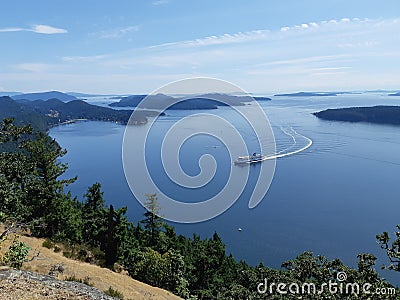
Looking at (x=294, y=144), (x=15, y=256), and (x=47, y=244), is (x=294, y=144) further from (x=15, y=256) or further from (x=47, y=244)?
(x=15, y=256)

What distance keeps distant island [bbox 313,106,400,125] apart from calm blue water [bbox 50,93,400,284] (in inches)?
732

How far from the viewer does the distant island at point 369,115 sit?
235 ft

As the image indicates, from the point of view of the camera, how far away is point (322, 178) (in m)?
37.1

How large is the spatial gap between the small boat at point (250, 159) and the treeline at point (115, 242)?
1067 inches

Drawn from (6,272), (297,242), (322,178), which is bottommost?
(297,242)

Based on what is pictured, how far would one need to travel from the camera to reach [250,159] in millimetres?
43406

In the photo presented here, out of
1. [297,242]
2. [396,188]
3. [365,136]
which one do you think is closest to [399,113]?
[365,136]

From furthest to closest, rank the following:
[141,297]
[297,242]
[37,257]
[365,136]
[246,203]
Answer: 1. [365,136]
2. [246,203]
3. [297,242]
4. [37,257]
5. [141,297]

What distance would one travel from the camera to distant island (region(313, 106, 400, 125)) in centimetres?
7175

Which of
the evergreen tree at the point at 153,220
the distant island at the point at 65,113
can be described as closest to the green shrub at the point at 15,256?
the evergreen tree at the point at 153,220

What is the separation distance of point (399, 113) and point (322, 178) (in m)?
44.5

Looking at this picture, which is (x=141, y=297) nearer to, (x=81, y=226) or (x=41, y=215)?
(x=41, y=215)

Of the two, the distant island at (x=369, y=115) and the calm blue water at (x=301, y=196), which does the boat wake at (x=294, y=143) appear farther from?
the distant island at (x=369, y=115)

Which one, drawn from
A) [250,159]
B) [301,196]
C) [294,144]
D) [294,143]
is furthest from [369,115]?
[301,196]
